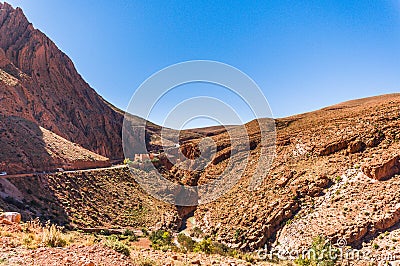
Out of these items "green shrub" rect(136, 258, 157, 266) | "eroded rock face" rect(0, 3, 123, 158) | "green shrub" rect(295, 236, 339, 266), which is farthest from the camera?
"eroded rock face" rect(0, 3, 123, 158)

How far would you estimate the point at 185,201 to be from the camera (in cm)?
3612

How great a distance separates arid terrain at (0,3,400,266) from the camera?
840 centimetres

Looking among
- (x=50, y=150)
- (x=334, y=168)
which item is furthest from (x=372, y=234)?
(x=50, y=150)

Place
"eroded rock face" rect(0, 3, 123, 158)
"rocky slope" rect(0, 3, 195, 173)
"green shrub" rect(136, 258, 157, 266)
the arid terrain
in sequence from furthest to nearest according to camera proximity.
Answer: "eroded rock face" rect(0, 3, 123, 158)
"rocky slope" rect(0, 3, 195, 173)
the arid terrain
"green shrub" rect(136, 258, 157, 266)

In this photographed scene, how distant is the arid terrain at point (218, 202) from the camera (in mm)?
8398

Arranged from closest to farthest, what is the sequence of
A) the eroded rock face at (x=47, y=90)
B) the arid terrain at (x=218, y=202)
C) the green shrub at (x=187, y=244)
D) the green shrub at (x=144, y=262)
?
1. the green shrub at (x=144, y=262)
2. the arid terrain at (x=218, y=202)
3. the green shrub at (x=187, y=244)
4. the eroded rock face at (x=47, y=90)

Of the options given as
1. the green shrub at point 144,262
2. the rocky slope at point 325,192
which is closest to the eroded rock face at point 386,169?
the rocky slope at point 325,192

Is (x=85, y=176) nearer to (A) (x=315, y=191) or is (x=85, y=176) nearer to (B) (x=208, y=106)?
(B) (x=208, y=106)

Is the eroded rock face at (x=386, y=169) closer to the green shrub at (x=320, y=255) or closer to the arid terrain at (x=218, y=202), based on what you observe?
the arid terrain at (x=218, y=202)

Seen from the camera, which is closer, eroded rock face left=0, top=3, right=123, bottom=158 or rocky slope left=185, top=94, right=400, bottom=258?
rocky slope left=185, top=94, right=400, bottom=258

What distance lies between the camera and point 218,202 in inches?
1177

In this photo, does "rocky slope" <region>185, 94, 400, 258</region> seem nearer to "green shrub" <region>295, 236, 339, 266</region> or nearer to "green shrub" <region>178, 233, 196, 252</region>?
"green shrub" <region>295, 236, 339, 266</region>

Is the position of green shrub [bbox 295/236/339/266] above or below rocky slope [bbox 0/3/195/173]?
below

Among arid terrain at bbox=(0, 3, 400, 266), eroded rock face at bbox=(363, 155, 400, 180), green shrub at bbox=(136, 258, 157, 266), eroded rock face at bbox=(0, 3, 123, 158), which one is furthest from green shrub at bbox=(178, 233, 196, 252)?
eroded rock face at bbox=(0, 3, 123, 158)
